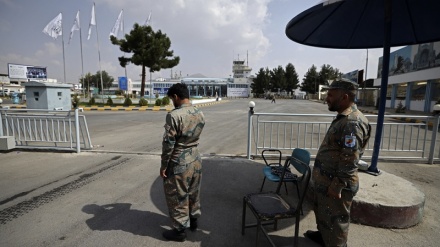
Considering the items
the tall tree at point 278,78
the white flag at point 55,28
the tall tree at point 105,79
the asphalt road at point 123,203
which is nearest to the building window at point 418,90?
the asphalt road at point 123,203

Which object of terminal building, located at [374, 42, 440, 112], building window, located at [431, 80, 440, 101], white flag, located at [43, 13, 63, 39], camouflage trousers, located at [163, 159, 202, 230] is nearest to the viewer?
camouflage trousers, located at [163, 159, 202, 230]

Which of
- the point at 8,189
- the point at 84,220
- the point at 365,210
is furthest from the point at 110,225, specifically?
the point at 365,210

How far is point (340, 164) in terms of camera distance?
2.07m

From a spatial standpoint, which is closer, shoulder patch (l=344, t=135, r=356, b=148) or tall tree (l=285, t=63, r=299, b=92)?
shoulder patch (l=344, t=135, r=356, b=148)

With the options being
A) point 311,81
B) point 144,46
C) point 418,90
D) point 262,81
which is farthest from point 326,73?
point 144,46

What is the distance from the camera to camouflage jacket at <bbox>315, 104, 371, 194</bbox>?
201cm

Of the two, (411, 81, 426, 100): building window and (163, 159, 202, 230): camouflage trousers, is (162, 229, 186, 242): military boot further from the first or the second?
(411, 81, 426, 100): building window

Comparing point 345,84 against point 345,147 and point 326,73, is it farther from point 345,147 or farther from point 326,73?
point 326,73

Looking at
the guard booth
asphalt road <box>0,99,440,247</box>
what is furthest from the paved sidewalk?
the guard booth

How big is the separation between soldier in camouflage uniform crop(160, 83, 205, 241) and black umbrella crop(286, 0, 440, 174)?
2280 mm

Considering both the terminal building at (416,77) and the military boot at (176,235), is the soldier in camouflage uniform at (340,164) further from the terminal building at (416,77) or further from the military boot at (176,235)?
the terminal building at (416,77)

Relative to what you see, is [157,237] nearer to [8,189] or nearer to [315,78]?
[8,189]

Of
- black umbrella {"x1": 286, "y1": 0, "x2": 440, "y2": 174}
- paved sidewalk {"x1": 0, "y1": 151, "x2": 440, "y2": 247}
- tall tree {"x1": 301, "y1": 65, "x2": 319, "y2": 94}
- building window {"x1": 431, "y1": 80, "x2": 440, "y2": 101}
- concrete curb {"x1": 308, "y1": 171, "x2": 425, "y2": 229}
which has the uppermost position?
tall tree {"x1": 301, "y1": 65, "x2": 319, "y2": 94}

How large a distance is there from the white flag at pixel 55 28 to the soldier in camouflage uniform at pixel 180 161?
28184 millimetres
